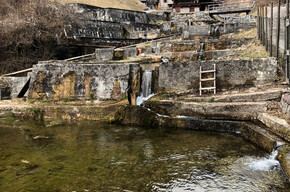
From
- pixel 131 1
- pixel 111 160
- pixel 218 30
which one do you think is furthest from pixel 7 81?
pixel 131 1

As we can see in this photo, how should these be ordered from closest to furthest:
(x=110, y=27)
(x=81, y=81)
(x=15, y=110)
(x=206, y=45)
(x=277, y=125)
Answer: (x=277, y=125) → (x=15, y=110) → (x=81, y=81) → (x=206, y=45) → (x=110, y=27)

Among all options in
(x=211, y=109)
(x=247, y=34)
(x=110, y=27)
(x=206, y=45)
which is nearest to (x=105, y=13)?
(x=110, y=27)

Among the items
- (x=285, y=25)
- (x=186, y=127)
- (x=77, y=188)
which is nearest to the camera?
(x=77, y=188)

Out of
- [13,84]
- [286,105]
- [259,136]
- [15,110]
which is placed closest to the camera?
[259,136]

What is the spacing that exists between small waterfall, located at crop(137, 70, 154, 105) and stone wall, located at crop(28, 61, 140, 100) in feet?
1.57

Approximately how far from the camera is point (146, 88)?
10742 millimetres

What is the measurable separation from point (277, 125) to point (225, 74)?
3.53 metres

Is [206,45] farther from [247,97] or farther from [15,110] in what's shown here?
[15,110]

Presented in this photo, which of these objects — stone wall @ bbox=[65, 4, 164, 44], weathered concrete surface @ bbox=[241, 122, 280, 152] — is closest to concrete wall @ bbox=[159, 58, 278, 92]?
weathered concrete surface @ bbox=[241, 122, 280, 152]

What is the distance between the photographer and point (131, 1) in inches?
2803

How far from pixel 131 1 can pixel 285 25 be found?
69000 mm

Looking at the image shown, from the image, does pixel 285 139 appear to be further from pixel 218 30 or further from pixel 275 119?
pixel 218 30

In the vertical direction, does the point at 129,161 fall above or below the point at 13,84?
below

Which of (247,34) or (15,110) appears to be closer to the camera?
(15,110)
